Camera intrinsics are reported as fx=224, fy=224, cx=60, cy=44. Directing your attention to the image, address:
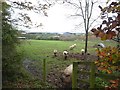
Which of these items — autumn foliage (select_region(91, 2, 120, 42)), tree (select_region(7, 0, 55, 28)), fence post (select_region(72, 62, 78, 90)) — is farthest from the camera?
tree (select_region(7, 0, 55, 28))

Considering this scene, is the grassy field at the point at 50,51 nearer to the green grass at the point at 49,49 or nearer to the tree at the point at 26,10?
the green grass at the point at 49,49

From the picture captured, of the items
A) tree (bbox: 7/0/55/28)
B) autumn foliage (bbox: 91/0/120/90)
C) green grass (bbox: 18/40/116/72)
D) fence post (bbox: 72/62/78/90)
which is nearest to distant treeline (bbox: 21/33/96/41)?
green grass (bbox: 18/40/116/72)

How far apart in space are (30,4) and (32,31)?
76 centimetres

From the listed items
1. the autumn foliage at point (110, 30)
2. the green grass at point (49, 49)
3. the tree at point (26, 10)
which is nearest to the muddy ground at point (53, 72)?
the green grass at point (49, 49)

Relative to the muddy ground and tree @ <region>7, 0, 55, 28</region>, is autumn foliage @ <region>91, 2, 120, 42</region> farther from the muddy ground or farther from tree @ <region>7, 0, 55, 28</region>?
tree @ <region>7, 0, 55, 28</region>

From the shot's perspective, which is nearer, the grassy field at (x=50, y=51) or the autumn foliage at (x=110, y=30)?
the autumn foliage at (x=110, y=30)

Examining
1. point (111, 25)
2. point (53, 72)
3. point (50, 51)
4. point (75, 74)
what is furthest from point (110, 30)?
point (50, 51)

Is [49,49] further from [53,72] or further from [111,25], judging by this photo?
[111,25]

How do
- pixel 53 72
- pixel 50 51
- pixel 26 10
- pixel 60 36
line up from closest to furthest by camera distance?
pixel 26 10 → pixel 53 72 → pixel 60 36 → pixel 50 51

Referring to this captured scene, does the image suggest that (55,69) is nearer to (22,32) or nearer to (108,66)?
(22,32)

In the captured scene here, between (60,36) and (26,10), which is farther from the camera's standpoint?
(60,36)

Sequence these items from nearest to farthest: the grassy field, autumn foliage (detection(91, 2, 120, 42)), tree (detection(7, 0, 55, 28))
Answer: autumn foliage (detection(91, 2, 120, 42)) < tree (detection(7, 0, 55, 28)) < the grassy field

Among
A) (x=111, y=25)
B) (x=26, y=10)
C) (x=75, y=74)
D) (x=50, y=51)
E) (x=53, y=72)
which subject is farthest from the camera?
(x=50, y=51)

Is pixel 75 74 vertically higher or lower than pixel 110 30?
lower
